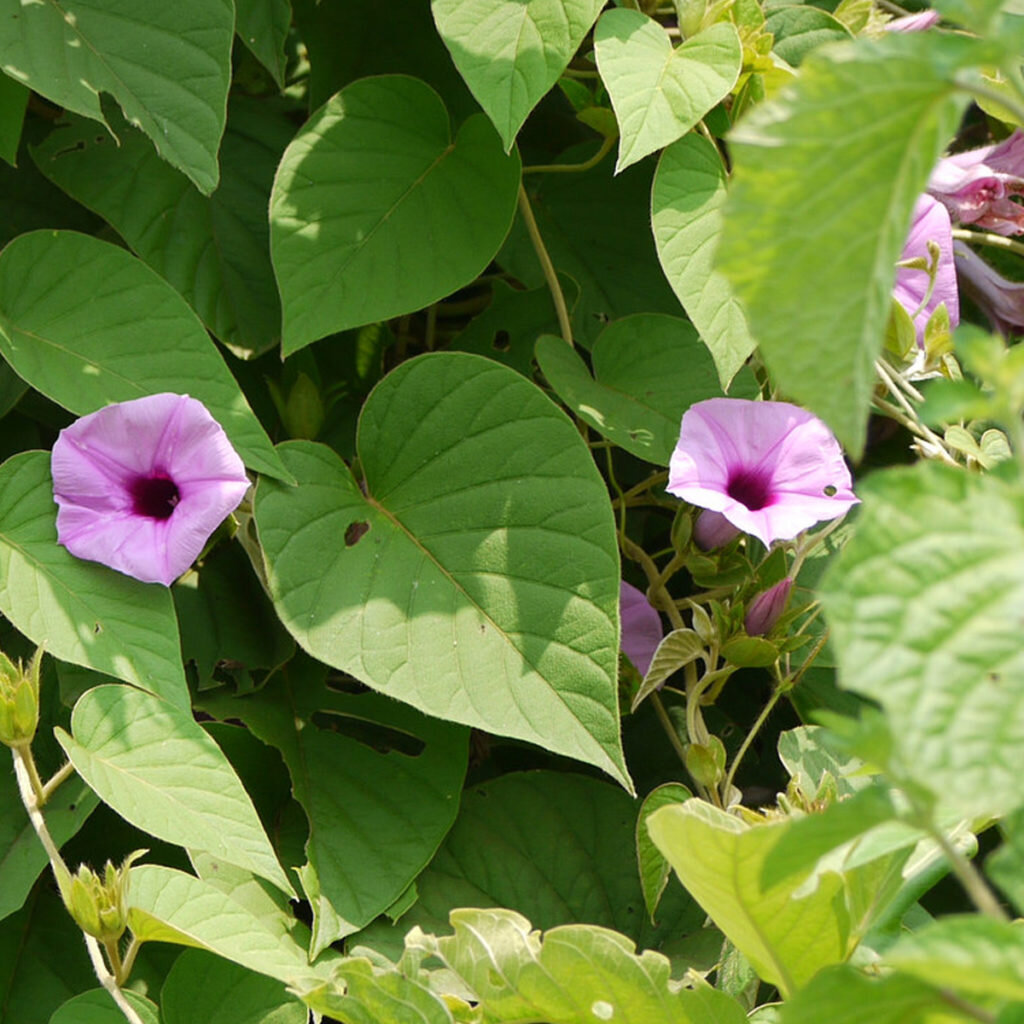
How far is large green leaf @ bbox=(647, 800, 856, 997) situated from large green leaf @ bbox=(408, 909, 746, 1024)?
0.03 m

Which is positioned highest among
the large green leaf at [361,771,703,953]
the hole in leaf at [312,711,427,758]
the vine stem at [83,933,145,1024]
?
the vine stem at [83,933,145,1024]

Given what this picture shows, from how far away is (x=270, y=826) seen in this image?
962mm

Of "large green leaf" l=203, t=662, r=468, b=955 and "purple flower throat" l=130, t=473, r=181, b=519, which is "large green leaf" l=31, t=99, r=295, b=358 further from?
"large green leaf" l=203, t=662, r=468, b=955

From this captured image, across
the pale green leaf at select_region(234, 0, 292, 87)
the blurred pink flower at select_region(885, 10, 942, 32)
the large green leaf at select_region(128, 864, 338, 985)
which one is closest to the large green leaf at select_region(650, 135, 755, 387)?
the blurred pink flower at select_region(885, 10, 942, 32)

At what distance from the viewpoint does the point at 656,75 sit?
892mm

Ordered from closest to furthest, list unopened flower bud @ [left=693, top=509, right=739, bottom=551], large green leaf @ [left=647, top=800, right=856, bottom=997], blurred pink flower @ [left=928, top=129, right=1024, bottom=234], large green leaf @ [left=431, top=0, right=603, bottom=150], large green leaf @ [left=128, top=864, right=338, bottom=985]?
Answer: large green leaf @ [left=647, top=800, right=856, bottom=997]
large green leaf @ [left=128, top=864, right=338, bottom=985]
large green leaf @ [left=431, top=0, right=603, bottom=150]
unopened flower bud @ [left=693, top=509, right=739, bottom=551]
blurred pink flower @ [left=928, top=129, right=1024, bottom=234]

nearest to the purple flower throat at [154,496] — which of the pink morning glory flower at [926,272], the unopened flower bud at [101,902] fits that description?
the unopened flower bud at [101,902]

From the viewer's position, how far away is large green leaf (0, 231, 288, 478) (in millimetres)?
877

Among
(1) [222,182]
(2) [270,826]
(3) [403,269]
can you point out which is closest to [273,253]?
(3) [403,269]

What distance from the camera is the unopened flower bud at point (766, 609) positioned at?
2.96 ft

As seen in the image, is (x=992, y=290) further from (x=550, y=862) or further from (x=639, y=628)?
(x=550, y=862)

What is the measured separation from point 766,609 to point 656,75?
1.24 feet

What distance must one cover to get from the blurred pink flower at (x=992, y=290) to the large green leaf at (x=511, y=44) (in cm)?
44

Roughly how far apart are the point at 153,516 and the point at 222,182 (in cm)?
35
